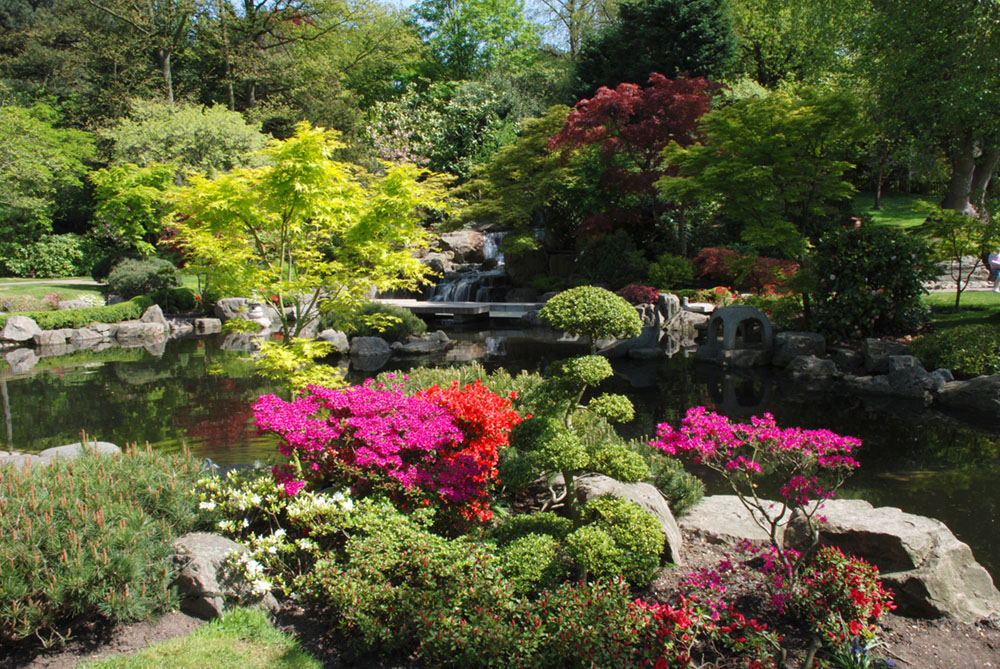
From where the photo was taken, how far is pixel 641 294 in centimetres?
1719

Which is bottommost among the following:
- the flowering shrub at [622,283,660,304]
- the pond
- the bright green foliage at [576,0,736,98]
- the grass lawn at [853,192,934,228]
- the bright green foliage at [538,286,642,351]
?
the pond

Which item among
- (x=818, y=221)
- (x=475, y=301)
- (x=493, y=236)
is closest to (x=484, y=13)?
(x=493, y=236)

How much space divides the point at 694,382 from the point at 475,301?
1118 cm

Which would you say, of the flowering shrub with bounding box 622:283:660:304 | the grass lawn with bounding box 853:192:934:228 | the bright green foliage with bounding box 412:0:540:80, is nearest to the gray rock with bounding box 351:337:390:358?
the flowering shrub with bounding box 622:283:660:304

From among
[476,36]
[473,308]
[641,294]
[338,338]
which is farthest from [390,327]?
[476,36]

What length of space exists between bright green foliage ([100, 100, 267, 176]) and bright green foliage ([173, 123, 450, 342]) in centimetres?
1702

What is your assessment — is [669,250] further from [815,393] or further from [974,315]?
[815,393]

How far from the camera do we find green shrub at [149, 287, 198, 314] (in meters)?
21.3

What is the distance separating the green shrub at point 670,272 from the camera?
18.7 metres

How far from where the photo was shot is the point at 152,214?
22.6 meters

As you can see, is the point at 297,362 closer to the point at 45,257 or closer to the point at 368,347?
the point at 368,347

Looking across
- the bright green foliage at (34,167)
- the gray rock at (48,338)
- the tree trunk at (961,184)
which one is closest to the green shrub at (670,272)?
the tree trunk at (961,184)

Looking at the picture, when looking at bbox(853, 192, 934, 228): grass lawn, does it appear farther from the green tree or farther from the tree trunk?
the green tree

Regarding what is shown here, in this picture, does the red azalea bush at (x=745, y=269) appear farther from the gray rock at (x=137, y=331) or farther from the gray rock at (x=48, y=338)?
the gray rock at (x=48, y=338)
